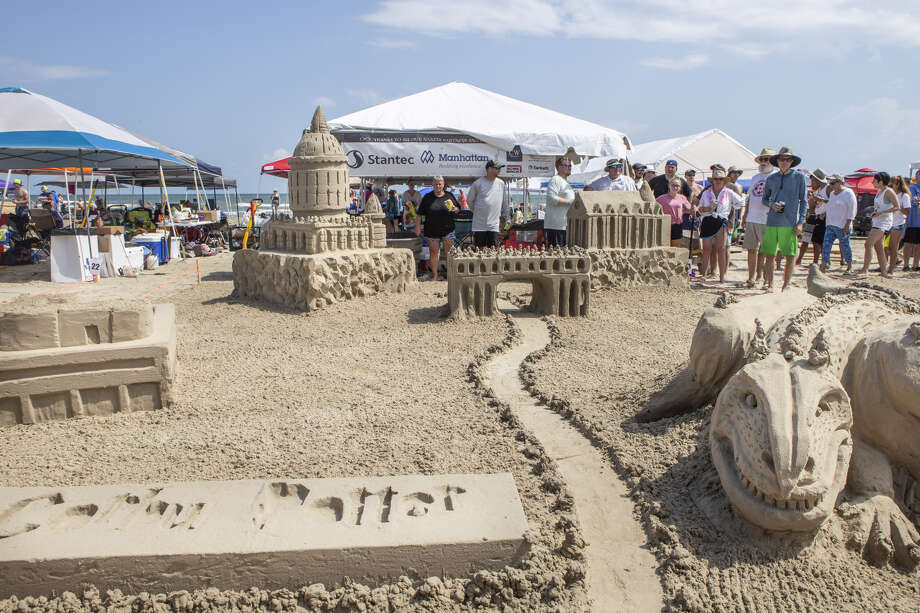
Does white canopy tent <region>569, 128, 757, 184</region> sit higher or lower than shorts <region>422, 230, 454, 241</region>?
higher

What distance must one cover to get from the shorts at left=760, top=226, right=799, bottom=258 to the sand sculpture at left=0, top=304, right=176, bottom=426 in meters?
6.99

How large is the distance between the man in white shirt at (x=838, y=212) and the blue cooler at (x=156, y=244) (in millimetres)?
12112

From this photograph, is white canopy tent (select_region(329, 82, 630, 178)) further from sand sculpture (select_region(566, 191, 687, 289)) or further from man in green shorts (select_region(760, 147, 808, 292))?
man in green shorts (select_region(760, 147, 808, 292))

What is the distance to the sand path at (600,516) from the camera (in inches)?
99.8

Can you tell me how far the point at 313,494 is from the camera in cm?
287

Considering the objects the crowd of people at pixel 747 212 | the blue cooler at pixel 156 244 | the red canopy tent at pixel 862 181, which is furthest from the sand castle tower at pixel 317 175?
the red canopy tent at pixel 862 181

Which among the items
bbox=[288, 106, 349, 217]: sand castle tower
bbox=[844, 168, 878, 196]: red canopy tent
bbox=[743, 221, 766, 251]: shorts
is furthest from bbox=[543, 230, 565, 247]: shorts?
bbox=[844, 168, 878, 196]: red canopy tent

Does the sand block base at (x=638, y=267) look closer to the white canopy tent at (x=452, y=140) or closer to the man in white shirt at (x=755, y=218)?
the man in white shirt at (x=755, y=218)

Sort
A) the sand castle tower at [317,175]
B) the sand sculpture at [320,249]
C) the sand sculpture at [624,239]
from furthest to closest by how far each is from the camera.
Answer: the sand sculpture at [624,239] → the sand castle tower at [317,175] → the sand sculpture at [320,249]

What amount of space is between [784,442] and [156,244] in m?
12.8

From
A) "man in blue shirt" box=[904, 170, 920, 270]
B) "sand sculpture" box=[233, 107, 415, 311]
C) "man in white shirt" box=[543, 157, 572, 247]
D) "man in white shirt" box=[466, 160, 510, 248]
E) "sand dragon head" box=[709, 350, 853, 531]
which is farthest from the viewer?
"man in blue shirt" box=[904, 170, 920, 270]

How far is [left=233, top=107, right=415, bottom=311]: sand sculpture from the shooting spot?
25.5 feet

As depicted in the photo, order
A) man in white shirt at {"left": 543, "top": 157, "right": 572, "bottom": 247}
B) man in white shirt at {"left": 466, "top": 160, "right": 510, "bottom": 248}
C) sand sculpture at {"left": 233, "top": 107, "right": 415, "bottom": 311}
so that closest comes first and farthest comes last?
sand sculpture at {"left": 233, "top": 107, "right": 415, "bottom": 311}
man in white shirt at {"left": 543, "top": 157, "right": 572, "bottom": 247}
man in white shirt at {"left": 466, "top": 160, "right": 510, "bottom": 248}

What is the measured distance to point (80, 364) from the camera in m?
4.22
